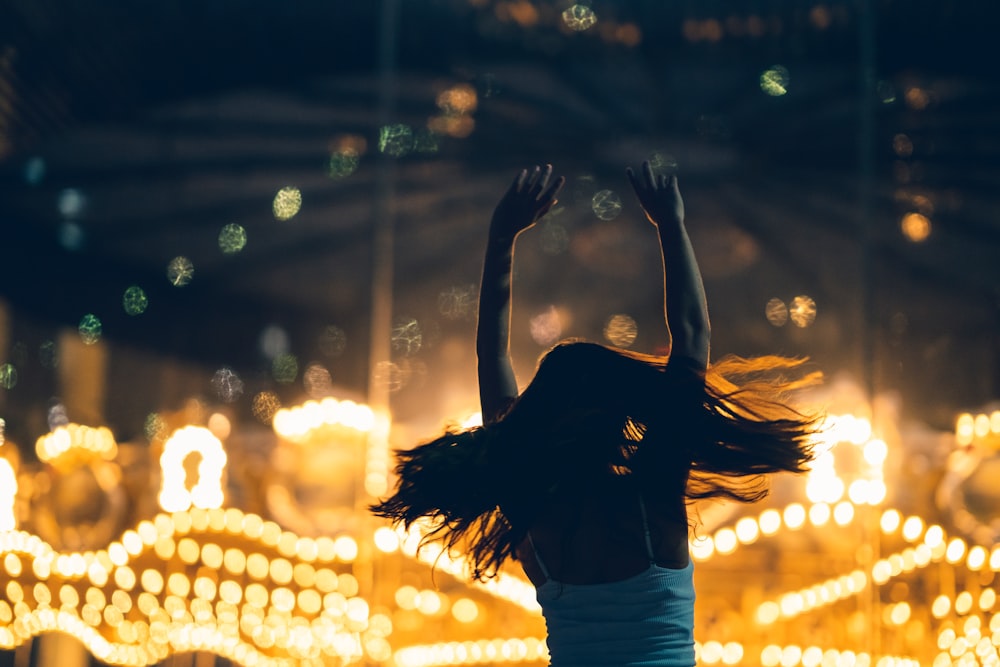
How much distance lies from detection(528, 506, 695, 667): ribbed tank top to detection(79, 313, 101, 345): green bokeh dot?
436 centimetres

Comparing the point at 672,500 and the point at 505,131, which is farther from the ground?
the point at 505,131

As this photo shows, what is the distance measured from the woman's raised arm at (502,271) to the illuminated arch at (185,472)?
3458mm

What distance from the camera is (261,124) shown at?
5.59m

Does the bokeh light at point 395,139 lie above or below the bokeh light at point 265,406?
above

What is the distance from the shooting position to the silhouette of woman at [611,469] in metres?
1.41

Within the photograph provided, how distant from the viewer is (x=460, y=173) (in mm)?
5355

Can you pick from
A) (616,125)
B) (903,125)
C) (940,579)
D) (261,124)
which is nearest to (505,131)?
(616,125)

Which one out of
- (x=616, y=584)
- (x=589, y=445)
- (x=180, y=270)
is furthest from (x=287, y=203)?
(x=616, y=584)

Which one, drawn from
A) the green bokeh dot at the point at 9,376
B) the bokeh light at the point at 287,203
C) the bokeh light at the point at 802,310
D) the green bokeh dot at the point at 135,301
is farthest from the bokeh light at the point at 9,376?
the bokeh light at the point at 802,310

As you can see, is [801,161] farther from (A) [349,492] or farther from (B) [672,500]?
(B) [672,500]

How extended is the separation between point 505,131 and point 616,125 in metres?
0.53

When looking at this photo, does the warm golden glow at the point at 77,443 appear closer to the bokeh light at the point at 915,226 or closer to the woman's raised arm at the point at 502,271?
the bokeh light at the point at 915,226

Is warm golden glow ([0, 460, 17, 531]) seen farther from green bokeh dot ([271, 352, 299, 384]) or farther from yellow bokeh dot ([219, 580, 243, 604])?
green bokeh dot ([271, 352, 299, 384])

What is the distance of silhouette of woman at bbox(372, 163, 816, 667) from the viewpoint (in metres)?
1.41
